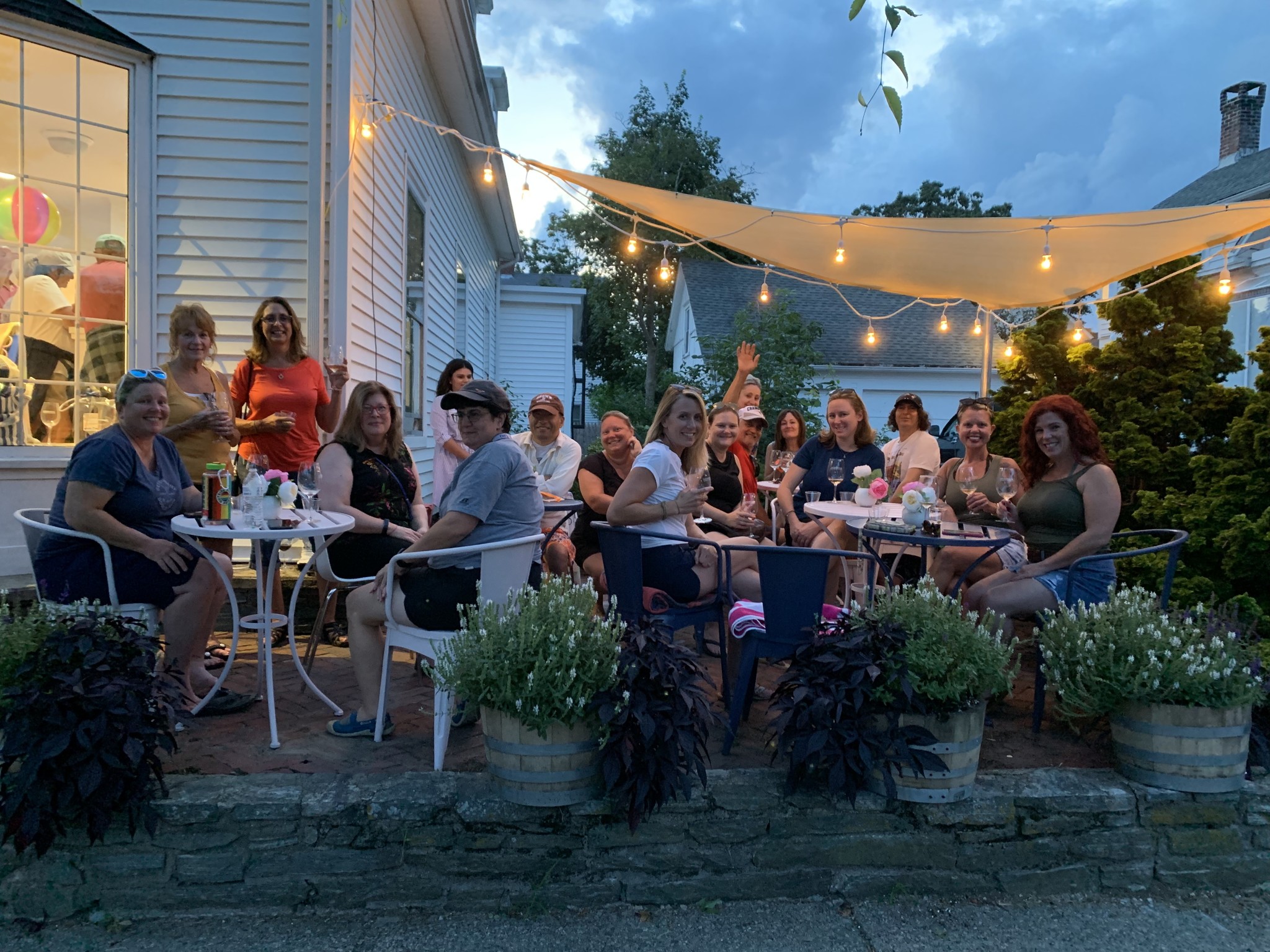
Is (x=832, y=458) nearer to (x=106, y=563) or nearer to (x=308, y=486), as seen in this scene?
(x=308, y=486)

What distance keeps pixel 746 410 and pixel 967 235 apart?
184cm

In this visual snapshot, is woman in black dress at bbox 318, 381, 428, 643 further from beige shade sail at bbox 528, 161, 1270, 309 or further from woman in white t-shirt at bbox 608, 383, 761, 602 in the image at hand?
beige shade sail at bbox 528, 161, 1270, 309

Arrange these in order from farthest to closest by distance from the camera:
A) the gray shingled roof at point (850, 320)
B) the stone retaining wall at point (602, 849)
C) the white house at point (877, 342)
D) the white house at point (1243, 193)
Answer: the gray shingled roof at point (850, 320), the white house at point (877, 342), the white house at point (1243, 193), the stone retaining wall at point (602, 849)

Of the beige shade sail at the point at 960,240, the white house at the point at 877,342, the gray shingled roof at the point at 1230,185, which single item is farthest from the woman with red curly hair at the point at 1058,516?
the white house at the point at 877,342

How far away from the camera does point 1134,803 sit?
2438 millimetres

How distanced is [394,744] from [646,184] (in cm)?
2452

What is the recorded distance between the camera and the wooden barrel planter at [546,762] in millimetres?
2238

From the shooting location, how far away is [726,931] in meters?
2.17

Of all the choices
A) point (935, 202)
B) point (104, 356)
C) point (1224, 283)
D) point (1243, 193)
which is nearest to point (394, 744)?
point (104, 356)

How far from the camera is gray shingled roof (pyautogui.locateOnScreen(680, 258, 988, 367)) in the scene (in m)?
19.6

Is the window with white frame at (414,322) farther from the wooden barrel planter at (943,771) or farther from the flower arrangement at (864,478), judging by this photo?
the wooden barrel planter at (943,771)

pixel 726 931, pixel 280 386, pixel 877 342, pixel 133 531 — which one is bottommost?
pixel 726 931

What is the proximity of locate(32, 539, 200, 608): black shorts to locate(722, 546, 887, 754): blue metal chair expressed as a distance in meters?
2.04

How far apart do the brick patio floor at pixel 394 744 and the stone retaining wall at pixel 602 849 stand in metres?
0.32
